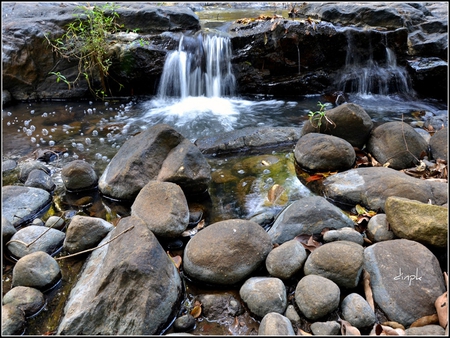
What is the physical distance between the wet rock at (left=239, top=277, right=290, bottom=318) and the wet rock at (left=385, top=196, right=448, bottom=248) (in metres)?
1.15

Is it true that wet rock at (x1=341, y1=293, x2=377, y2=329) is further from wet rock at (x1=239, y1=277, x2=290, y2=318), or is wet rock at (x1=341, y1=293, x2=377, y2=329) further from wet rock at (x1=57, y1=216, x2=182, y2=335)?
wet rock at (x1=57, y1=216, x2=182, y2=335)

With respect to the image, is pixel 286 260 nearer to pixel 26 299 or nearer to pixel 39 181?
pixel 26 299

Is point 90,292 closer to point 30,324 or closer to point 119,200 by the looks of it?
point 30,324

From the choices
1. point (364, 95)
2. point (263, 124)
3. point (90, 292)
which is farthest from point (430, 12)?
point (90, 292)

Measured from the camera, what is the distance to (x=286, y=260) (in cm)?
268

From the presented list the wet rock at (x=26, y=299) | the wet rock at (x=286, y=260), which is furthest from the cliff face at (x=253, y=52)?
the wet rock at (x=26, y=299)

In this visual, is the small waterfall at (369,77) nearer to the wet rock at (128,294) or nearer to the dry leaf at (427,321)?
the dry leaf at (427,321)

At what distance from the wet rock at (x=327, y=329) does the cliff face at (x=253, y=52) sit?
6708mm

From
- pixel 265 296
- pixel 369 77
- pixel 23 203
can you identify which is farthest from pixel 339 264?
pixel 369 77

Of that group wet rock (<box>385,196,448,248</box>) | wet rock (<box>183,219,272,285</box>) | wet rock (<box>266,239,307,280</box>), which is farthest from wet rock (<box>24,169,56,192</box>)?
wet rock (<box>385,196,448,248</box>)

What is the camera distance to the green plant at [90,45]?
7.29 meters

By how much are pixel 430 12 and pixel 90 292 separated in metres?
11.7

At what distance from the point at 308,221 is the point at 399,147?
79.3 inches

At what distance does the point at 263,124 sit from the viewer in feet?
21.6
